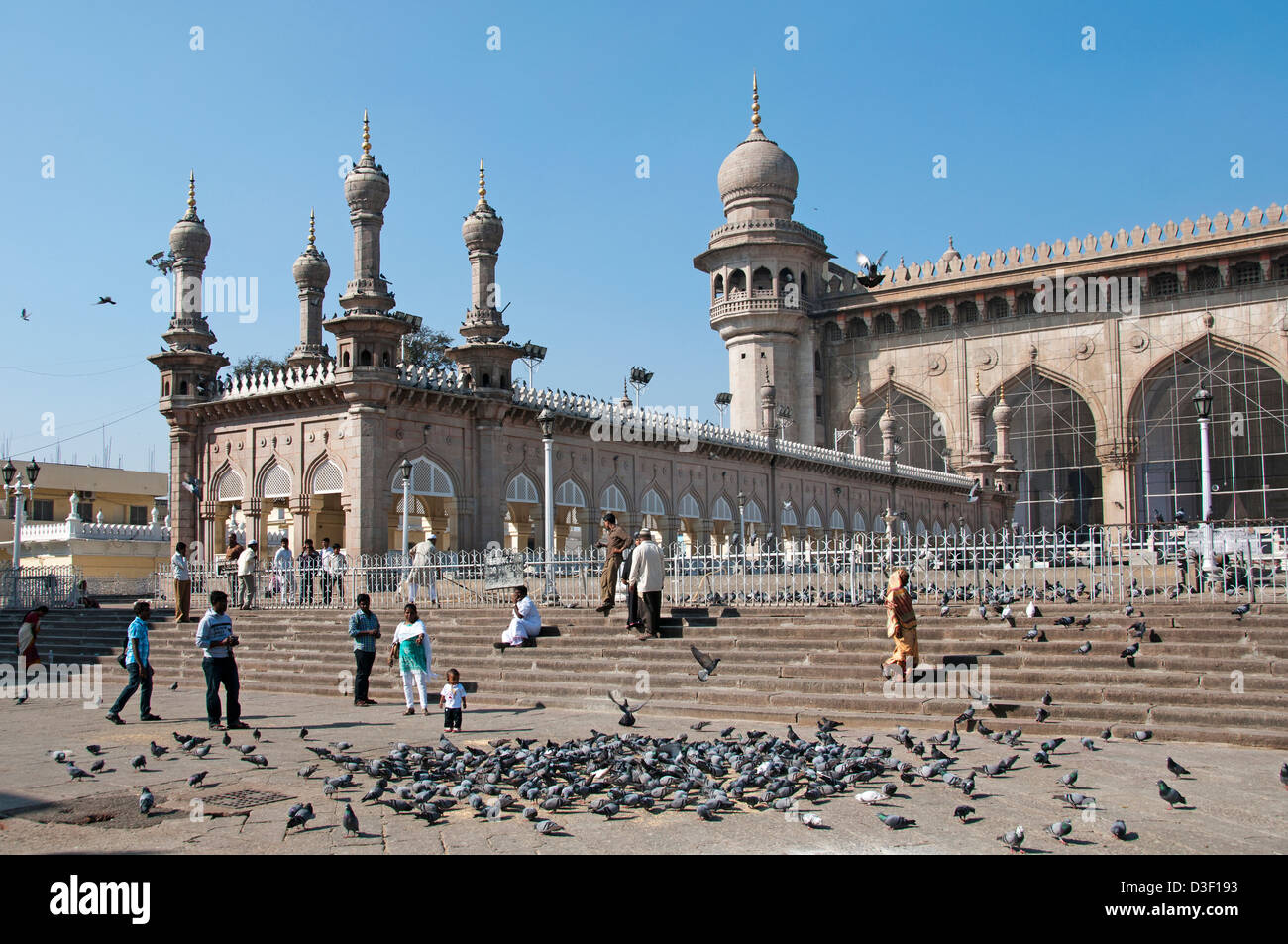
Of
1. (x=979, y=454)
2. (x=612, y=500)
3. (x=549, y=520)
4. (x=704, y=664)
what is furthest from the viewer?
(x=979, y=454)

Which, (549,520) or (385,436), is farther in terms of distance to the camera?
(385,436)

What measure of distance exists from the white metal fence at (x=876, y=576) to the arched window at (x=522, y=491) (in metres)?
5.17

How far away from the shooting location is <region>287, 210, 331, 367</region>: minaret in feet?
98.8

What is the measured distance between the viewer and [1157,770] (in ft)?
27.2

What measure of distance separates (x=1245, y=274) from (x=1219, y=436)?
6.96 m

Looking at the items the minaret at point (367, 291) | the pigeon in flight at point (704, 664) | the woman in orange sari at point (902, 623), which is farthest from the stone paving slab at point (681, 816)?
the minaret at point (367, 291)

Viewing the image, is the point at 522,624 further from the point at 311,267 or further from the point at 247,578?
the point at 311,267

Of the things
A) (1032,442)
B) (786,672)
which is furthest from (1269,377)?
(786,672)

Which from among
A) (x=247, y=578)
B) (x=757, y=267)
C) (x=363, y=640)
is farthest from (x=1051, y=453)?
(x=363, y=640)

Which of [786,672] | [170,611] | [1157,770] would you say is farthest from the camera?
[170,611]

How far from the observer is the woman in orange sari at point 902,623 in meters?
11.6

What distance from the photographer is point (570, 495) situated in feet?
92.2

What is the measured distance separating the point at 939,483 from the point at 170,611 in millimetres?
35519

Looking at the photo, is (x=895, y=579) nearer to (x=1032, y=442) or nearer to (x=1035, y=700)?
(x=1035, y=700)
